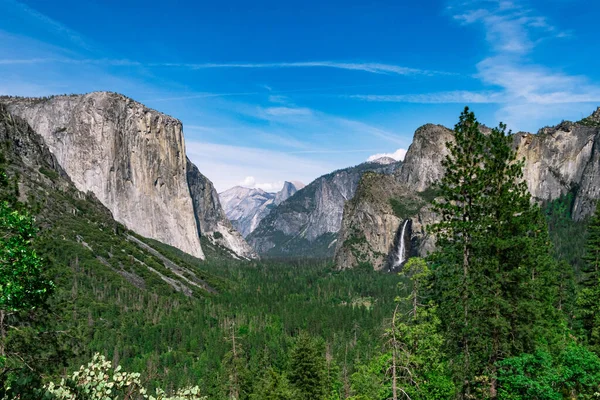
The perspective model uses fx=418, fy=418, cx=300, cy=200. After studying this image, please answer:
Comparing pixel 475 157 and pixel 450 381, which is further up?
pixel 475 157

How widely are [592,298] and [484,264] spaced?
2166 centimetres

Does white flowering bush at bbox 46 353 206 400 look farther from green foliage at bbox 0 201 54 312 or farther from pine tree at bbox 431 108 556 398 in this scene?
pine tree at bbox 431 108 556 398

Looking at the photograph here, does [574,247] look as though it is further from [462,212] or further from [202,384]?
[462,212]

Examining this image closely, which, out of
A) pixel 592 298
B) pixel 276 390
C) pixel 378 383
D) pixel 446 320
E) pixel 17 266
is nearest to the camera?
pixel 17 266

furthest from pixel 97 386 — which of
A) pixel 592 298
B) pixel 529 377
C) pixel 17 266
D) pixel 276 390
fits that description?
pixel 592 298

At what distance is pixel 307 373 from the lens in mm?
46406

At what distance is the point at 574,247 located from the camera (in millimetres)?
165250

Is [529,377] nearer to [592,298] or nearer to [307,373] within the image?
[592,298]

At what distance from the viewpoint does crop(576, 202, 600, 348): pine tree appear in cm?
3488

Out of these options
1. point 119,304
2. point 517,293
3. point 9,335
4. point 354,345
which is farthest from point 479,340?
point 119,304

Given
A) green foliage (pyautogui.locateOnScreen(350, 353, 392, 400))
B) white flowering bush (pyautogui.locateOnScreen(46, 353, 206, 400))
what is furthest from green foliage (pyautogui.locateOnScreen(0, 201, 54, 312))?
green foliage (pyautogui.locateOnScreen(350, 353, 392, 400))

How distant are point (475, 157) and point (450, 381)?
41.3ft

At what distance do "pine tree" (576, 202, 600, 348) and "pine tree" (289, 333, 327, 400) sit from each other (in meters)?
26.3

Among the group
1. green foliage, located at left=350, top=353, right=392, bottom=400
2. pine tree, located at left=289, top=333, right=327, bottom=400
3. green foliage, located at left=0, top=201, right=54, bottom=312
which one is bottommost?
pine tree, located at left=289, top=333, right=327, bottom=400
